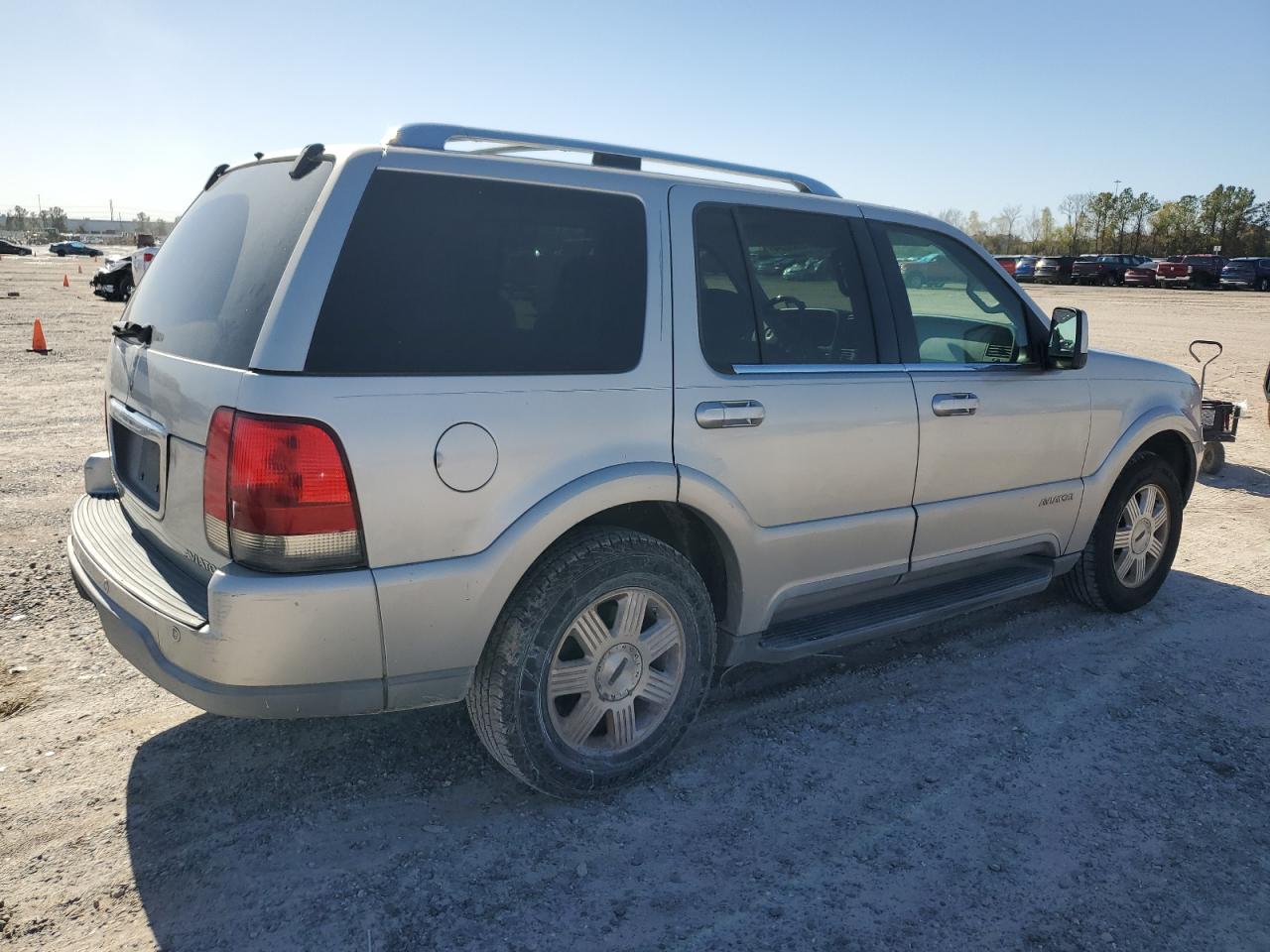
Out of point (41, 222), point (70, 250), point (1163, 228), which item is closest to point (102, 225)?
point (41, 222)

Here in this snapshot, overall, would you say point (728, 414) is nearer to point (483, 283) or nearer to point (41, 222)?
point (483, 283)

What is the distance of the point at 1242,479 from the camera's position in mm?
8227

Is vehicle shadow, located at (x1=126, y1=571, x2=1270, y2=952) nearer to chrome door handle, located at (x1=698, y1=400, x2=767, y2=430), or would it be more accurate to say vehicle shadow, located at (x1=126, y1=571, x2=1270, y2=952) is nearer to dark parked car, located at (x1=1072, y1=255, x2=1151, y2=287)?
chrome door handle, located at (x1=698, y1=400, x2=767, y2=430)

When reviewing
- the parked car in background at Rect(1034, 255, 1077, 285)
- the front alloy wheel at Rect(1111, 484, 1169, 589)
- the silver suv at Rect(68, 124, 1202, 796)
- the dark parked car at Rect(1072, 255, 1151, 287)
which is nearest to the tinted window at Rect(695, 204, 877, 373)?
the silver suv at Rect(68, 124, 1202, 796)

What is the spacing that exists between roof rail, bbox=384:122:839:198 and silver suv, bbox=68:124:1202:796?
0.01 meters

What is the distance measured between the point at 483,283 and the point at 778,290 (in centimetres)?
125

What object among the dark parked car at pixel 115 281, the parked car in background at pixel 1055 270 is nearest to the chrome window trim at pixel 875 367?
the dark parked car at pixel 115 281

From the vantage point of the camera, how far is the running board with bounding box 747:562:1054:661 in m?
3.61

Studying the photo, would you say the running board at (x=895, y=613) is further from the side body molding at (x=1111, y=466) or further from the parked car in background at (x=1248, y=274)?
the parked car in background at (x=1248, y=274)

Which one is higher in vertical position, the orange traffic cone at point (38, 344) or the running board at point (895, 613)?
the orange traffic cone at point (38, 344)

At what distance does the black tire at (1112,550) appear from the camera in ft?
16.0

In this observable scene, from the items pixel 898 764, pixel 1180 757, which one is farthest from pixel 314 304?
pixel 1180 757

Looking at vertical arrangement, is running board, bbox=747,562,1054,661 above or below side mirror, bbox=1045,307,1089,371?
below

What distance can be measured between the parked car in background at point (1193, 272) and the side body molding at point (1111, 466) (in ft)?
147
